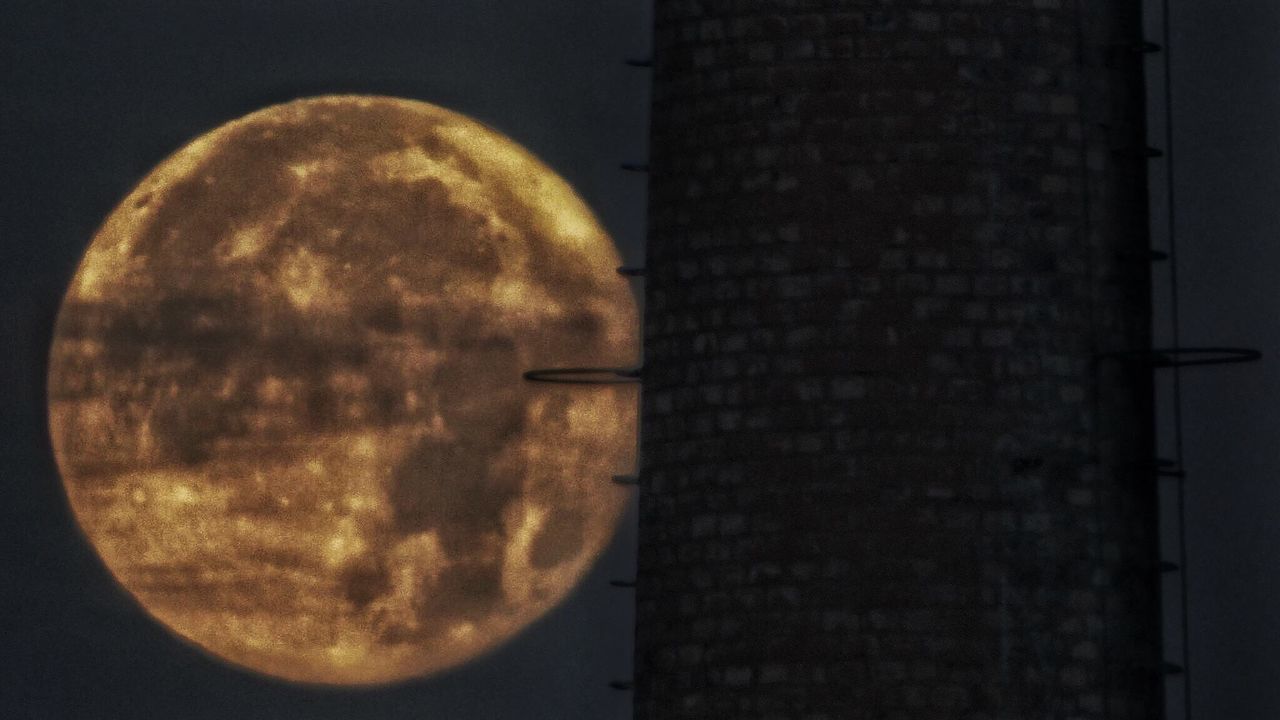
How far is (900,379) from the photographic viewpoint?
38.1 m

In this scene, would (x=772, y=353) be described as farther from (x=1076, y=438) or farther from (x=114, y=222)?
(x=114, y=222)

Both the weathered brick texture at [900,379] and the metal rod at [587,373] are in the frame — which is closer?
the weathered brick texture at [900,379]

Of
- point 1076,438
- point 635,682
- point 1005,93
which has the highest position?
point 1005,93

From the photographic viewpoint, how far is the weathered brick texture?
124 feet

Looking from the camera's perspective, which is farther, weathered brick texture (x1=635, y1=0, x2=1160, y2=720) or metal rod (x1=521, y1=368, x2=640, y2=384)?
metal rod (x1=521, y1=368, x2=640, y2=384)

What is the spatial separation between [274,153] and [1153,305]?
12342 millimetres

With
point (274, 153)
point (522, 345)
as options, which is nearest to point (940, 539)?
point (522, 345)

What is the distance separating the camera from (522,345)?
4669 cm

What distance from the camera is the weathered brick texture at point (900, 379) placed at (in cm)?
3772

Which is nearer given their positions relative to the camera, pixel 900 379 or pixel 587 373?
pixel 900 379

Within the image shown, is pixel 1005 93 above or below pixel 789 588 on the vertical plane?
above

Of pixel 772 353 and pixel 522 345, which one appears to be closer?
pixel 772 353

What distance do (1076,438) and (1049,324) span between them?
110 centimetres

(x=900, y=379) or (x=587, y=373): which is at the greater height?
(x=587, y=373)
